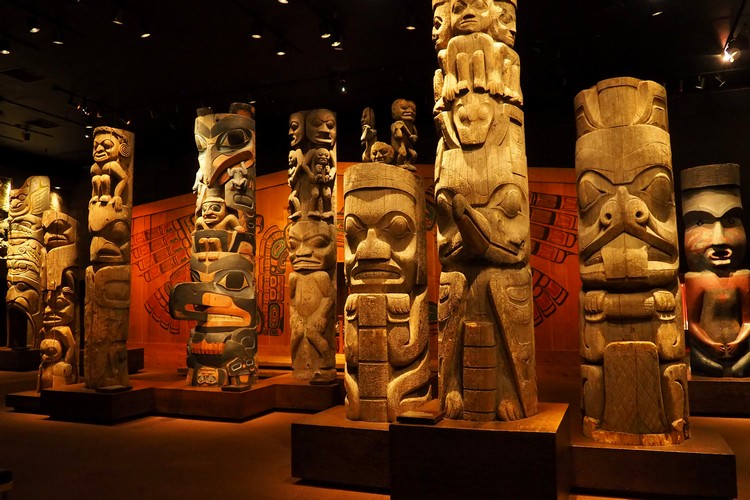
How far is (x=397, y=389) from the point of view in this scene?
4.11m

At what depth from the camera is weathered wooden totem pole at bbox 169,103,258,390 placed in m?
6.07

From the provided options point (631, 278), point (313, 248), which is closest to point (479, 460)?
point (631, 278)

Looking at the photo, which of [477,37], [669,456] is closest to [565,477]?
[669,456]

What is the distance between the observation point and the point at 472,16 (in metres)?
3.60

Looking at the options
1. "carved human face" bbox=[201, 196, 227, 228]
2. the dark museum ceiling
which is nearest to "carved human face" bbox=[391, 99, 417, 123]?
the dark museum ceiling

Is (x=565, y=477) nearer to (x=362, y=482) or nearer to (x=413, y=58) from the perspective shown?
(x=362, y=482)

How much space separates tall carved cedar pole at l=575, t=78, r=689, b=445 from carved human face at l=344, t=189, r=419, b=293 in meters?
1.20

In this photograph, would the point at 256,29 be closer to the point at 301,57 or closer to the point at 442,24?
the point at 301,57

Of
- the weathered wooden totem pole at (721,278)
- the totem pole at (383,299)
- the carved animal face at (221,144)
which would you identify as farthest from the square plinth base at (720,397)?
the carved animal face at (221,144)

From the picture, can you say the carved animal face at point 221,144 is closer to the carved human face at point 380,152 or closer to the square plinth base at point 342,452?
the carved human face at point 380,152

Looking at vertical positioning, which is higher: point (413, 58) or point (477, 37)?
point (413, 58)

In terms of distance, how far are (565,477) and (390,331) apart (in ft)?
4.75

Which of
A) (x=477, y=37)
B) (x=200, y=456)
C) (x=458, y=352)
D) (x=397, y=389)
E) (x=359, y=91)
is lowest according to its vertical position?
(x=200, y=456)

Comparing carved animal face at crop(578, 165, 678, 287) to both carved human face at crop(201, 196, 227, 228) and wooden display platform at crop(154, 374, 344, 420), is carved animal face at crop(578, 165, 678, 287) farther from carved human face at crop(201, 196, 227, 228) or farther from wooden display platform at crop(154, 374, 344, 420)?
carved human face at crop(201, 196, 227, 228)
